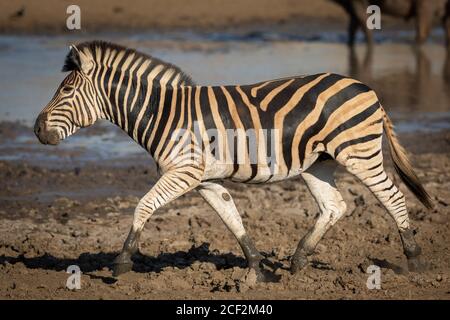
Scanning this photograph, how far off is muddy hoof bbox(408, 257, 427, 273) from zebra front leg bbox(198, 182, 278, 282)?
1.17 m

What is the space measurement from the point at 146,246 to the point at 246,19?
16553mm

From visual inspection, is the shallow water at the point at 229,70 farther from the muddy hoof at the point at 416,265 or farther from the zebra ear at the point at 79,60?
the muddy hoof at the point at 416,265

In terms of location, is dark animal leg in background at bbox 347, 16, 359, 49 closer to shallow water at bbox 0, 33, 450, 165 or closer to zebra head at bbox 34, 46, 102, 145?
shallow water at bbox 0, 33, 450, 165

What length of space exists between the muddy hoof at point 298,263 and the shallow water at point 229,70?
446cm

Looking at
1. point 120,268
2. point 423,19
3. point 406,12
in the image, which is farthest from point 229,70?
point 120,268

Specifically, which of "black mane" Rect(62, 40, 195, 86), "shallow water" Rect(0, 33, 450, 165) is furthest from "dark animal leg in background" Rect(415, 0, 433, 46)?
"black mane" Rect(62, 40, 195, 86)

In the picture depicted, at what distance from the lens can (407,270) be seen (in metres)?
7.79

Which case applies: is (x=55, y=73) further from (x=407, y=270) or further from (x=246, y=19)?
(x=407, y=270)

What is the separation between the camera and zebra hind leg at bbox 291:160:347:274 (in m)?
7.64

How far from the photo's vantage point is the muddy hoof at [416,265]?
7.71 metres

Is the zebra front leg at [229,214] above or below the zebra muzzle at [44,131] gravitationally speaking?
below

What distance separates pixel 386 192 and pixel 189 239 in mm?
1923

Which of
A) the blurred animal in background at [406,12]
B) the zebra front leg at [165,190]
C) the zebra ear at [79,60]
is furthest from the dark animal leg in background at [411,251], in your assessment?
the blurred animal in background at [406,12]
